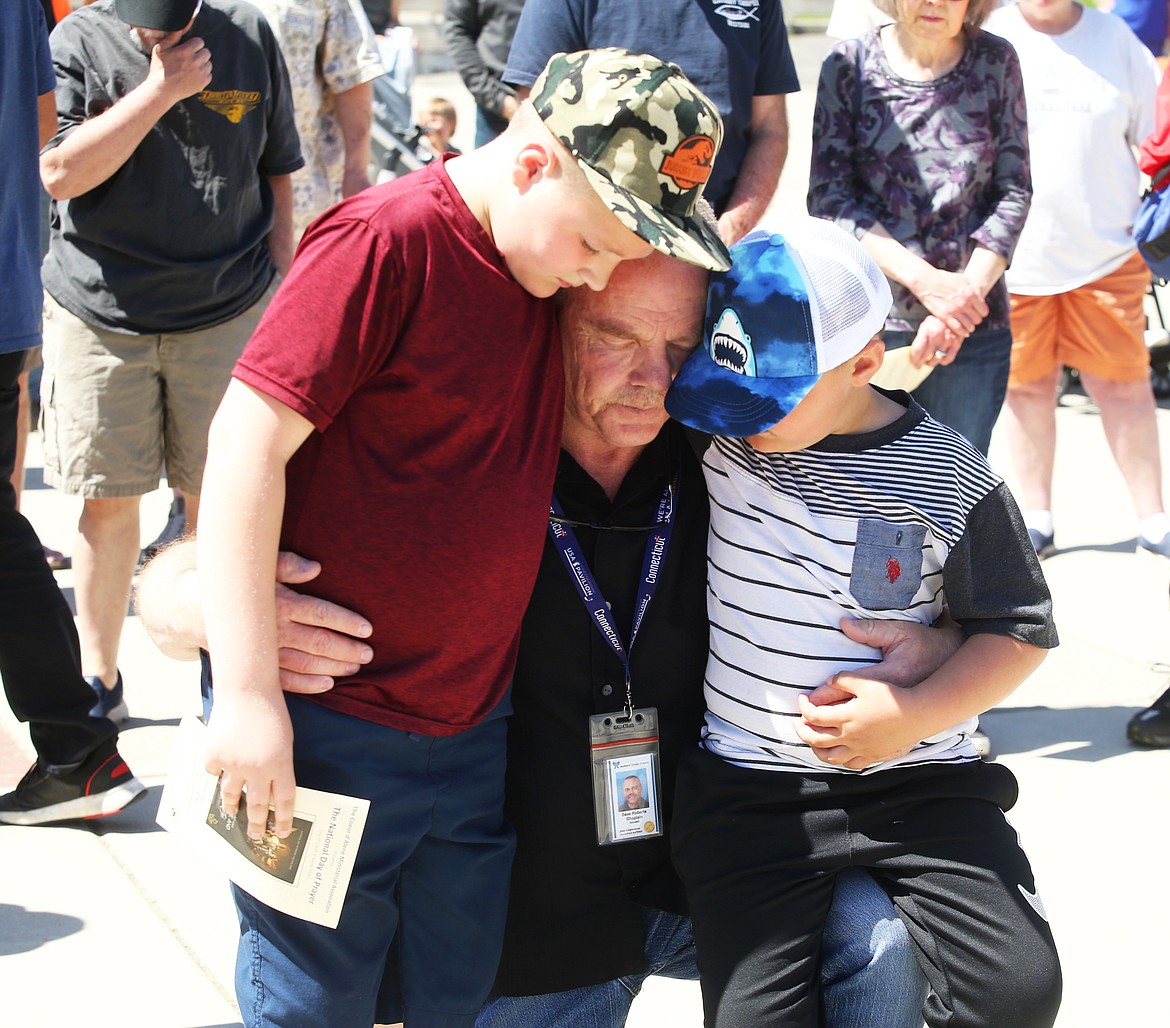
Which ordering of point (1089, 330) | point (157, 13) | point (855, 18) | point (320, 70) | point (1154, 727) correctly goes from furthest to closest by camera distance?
1. point (1089, 330)
2. point (855, 18)
3. point (320, 70)
4. point (1154, 727)
5. point (157, 13)

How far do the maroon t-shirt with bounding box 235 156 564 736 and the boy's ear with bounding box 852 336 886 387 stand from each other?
0.45m

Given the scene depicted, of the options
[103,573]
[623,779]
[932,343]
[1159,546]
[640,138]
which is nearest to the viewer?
[640,138]

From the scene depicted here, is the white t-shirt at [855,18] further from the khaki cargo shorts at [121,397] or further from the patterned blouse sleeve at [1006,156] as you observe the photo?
the khaki cargo shorts at [121,397]

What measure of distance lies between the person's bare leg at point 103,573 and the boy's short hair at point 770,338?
229cm

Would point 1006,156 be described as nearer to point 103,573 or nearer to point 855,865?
point 855,865

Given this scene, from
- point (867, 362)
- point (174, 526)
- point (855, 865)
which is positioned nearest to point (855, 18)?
point (174, 526)

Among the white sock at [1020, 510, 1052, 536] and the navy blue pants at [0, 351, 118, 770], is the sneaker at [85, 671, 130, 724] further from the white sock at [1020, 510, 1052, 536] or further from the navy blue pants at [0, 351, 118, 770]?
the white sock at [1020, 510, 1052, 536]

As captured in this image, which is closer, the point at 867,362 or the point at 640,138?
the point at 640,138

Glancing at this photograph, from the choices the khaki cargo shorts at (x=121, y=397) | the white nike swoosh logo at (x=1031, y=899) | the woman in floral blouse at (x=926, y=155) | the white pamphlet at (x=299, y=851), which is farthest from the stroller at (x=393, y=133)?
the white nike swoosh logo at (x=1031, y=899)

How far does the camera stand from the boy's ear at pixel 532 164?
1.89 metres

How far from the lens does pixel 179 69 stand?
142 inches

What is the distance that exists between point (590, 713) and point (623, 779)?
12 centimetres

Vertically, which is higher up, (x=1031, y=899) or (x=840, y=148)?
(x=840, y=148)

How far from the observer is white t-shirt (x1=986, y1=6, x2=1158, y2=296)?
523cm
